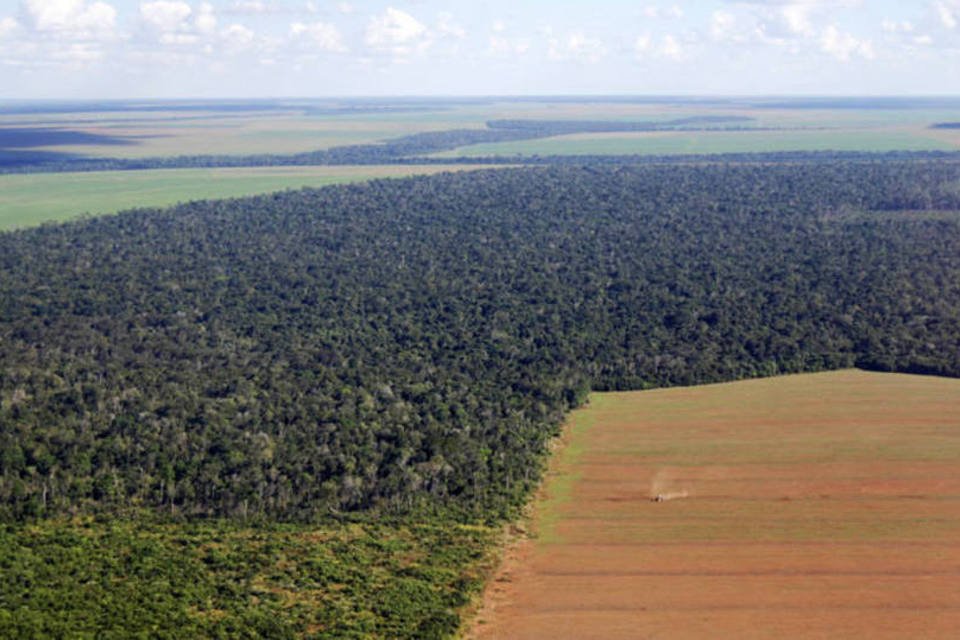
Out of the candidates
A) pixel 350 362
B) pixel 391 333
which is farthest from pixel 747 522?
pixel 391 333

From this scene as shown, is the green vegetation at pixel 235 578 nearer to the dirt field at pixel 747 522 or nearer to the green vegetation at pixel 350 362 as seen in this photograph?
the green vegetation at pixel 350 362

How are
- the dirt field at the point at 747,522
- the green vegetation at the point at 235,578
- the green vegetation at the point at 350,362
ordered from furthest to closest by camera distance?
the green vegetation at the point at 350,362 → the dirt field at the point at 747,522 → the green vegetation at the point at 235,578

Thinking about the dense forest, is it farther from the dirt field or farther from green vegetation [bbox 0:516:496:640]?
the dirt field

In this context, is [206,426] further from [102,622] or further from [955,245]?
[955,245]

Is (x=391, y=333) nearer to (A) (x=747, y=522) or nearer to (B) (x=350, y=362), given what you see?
(B) (x=350, y=362)

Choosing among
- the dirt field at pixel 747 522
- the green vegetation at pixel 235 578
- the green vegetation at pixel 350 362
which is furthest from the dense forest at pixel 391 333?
the dirt field at pixel 747 522
